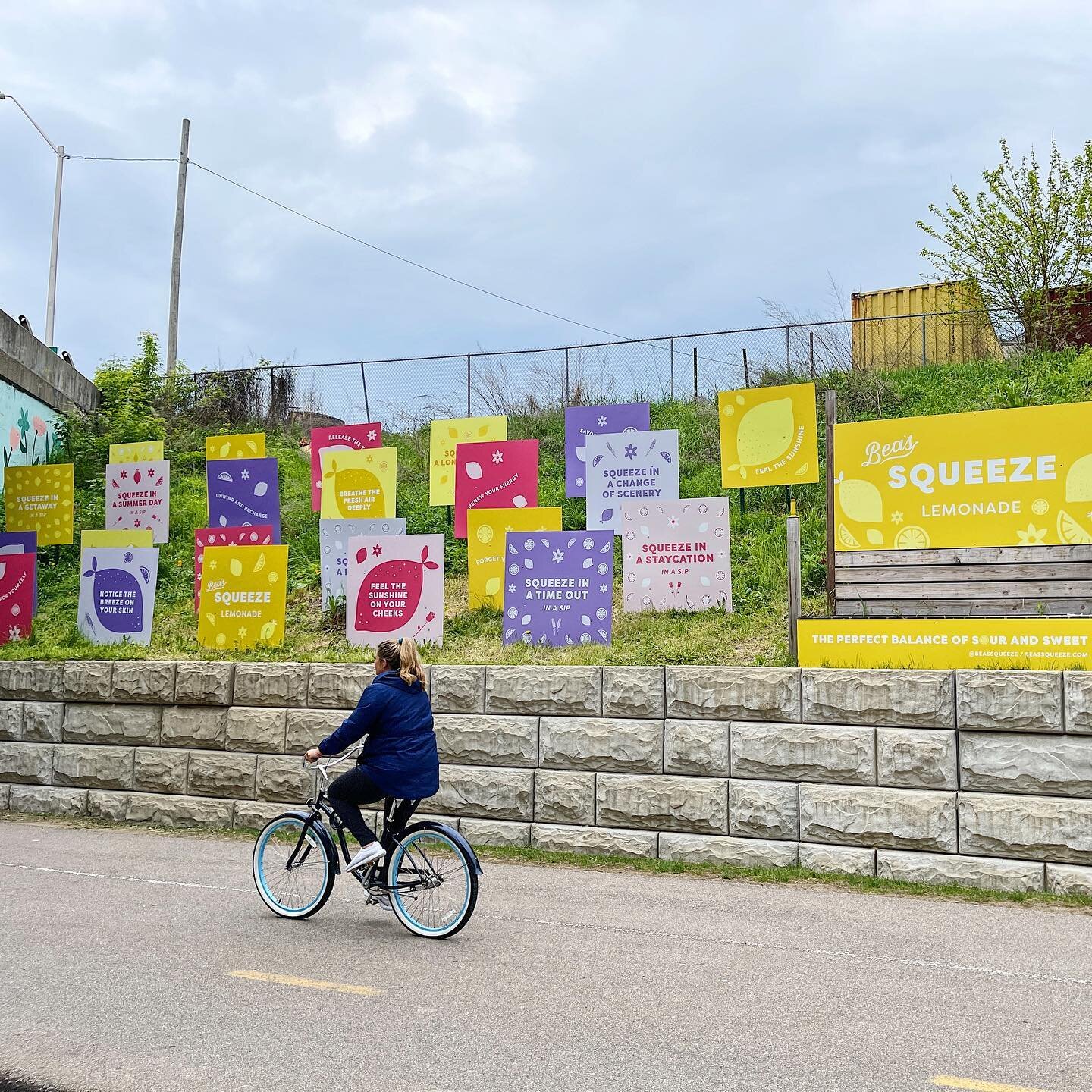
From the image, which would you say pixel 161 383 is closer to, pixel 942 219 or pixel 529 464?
pixel 529 464

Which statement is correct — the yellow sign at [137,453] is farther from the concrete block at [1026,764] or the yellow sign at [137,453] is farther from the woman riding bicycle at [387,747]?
the concrete block at [1026,764]

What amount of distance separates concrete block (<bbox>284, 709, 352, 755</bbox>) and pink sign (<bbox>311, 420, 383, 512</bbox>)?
228 inches

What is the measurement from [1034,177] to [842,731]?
17.8 m

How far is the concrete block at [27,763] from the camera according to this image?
1284 centimetres

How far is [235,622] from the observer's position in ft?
43.3

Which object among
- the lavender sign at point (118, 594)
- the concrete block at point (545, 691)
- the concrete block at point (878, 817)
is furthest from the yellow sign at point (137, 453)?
the concrete block at point (878, 817)

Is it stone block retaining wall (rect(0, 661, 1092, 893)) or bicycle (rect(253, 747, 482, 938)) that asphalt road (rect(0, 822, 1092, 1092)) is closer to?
bicycle (rect(253, 747, 482, 938))

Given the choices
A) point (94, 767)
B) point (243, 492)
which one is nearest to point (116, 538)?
point (243, 492)

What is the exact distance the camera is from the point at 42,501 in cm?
1733

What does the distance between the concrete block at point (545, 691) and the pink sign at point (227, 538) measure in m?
4.64

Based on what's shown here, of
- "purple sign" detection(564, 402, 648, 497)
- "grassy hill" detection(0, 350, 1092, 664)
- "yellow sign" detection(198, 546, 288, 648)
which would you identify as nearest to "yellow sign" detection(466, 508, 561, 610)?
"grassy hill" detection(0, 350, 1092, 664)

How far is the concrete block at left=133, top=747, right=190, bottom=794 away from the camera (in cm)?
1211

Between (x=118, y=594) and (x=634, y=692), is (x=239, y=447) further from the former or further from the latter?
(x=634, y=692)

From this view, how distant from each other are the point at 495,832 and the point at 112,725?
4.93 m
